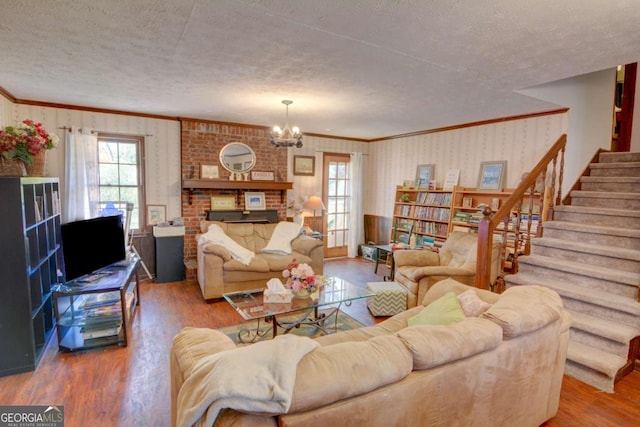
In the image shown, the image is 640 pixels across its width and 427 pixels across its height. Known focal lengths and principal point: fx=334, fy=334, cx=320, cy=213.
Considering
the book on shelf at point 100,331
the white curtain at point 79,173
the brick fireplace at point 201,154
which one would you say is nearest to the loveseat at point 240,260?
the brick fireplace at point 201,154

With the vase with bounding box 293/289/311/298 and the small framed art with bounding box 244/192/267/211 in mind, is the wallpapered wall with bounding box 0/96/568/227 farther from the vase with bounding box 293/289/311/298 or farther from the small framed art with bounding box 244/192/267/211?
the vase with bounding box 293/289/311/298

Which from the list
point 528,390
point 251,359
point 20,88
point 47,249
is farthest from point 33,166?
point 528,390

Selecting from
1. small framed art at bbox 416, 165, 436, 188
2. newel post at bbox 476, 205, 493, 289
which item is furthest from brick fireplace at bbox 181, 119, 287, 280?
newel post at bbox 476, 205, 493, 289

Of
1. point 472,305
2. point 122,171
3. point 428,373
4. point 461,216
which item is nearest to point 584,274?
point 472,305

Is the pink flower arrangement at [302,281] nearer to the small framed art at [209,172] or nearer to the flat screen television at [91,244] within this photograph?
the flat screen television at [91,244]

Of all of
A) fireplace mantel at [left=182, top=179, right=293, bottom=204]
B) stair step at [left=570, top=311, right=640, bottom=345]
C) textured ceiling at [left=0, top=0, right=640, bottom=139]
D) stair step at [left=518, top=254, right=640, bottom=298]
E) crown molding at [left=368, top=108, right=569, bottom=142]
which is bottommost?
stair step at [left=570, top=311, right=640, bottom=345]

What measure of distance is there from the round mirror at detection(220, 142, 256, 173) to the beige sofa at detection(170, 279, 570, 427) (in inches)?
156

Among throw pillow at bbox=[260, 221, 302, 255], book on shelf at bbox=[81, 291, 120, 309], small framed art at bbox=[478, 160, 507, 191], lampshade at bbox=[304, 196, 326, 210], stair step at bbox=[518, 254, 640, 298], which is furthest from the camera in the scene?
lampshade at bbox=[304, 196, 326, 210]

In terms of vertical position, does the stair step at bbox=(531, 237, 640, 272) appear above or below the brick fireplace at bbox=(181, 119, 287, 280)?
below

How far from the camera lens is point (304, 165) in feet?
20.4

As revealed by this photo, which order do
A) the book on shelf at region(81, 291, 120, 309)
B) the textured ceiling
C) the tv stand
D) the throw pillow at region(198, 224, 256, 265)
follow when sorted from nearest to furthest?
the textured ceiling, the tv stand, the book on shelf at region(81, 291, 120, 309), the throw pillow at region(198, 224, 256, 265)

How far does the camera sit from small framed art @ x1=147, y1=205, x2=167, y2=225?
16.2ft

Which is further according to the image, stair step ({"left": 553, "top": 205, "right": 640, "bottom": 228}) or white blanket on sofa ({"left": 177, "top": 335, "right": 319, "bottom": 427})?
stair step ({"left": 553, "top": 205, "right": 640, "bottom": 228})

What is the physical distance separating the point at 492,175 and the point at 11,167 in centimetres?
519
